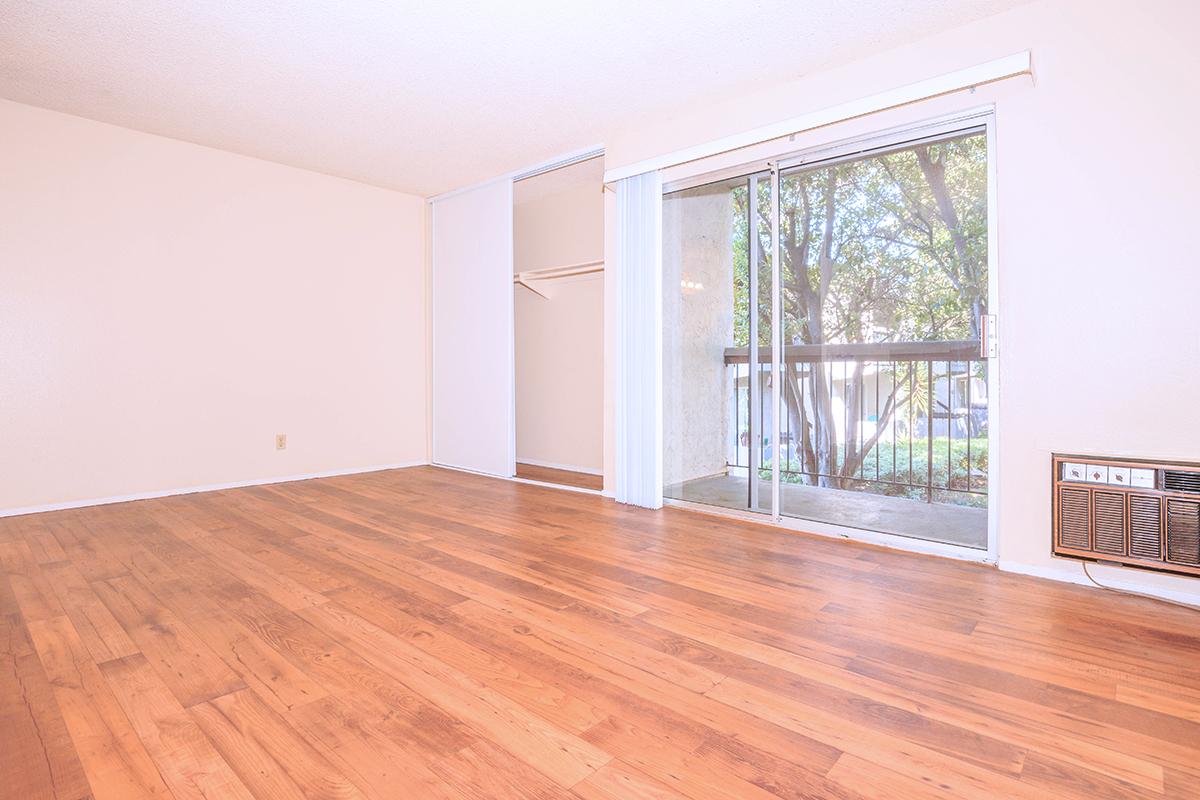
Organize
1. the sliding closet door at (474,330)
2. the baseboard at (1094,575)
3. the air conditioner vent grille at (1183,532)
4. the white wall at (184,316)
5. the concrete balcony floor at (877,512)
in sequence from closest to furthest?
the air conditioner vent grille at (1183,532) < the baseboard at (1094,575) < the concrete balcony floor at (877,512) < the white wall at (184,316) < the sliding closet door at (474,330)

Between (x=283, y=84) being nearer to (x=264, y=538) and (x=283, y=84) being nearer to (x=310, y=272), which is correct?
(x=310, y=272)

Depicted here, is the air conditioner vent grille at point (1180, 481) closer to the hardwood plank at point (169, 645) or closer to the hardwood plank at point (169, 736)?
the hardwood plank at point (169, 736)

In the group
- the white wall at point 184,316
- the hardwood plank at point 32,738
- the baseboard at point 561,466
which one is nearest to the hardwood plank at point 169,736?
the hardwood plank at point 32,738

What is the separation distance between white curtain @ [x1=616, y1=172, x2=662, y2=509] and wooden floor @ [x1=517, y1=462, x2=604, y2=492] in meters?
0.68

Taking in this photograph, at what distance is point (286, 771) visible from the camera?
133 centimetres

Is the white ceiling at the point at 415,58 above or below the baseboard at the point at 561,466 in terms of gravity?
above

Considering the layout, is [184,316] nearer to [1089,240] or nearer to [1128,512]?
[1089,240]

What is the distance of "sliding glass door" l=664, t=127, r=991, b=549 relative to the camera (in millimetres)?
2939

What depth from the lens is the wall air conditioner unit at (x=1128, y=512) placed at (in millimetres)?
2203

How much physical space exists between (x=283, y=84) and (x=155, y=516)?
2763mm

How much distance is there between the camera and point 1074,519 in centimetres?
242

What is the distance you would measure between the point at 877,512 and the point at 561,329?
3.44m

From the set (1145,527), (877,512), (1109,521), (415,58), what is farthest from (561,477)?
(1145,527)

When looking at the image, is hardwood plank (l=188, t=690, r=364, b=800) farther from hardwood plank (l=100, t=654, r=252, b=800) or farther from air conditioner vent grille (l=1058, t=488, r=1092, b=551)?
air conditioner vent grille (l=1058, t=488, r=1092, b=551)
